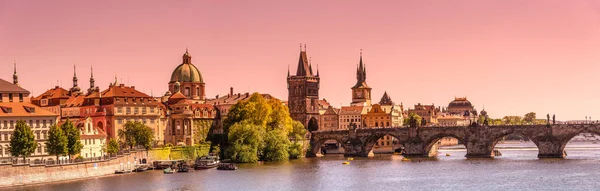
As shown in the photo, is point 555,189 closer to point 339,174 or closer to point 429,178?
point 429,178

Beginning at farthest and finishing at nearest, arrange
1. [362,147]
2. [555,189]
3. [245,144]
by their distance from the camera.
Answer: [362,147] → [245,144] → [555,189]

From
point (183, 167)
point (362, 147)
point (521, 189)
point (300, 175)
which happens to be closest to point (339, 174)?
point (300, 175)

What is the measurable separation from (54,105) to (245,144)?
37.1 m

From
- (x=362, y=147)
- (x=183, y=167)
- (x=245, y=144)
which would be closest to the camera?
(x=183, y=167)

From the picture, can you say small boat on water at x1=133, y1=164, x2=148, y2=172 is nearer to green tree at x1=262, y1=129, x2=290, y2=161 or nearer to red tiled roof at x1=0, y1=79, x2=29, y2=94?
red tiled roof at x1=0, y1=79, x2=29, y2=94

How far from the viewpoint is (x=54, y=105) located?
169m

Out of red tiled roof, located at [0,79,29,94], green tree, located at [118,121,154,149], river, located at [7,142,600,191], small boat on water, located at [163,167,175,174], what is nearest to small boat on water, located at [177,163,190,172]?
river, located at [7,142,600,191]

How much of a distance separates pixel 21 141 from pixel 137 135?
28682 mm

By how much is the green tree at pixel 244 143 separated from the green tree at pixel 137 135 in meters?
14.7

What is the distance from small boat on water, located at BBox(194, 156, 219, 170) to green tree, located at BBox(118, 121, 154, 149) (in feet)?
26.7

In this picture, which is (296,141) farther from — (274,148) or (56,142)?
(56,142)

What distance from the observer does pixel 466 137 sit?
568 feet

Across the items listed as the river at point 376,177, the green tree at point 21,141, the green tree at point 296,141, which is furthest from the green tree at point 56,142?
the green tree at point 296,141

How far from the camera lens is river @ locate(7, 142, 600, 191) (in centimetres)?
11031
